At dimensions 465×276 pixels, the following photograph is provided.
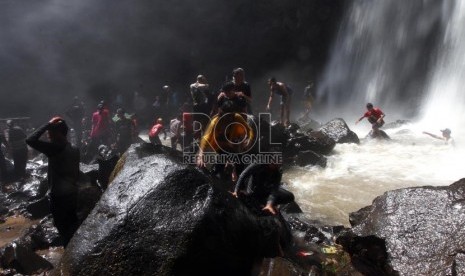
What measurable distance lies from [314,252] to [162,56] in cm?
2035

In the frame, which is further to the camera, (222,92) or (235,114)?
(222,92)

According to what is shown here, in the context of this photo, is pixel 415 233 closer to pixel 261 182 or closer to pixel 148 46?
pixel 261 182

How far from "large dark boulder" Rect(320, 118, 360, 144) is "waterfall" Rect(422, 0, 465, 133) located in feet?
16.1

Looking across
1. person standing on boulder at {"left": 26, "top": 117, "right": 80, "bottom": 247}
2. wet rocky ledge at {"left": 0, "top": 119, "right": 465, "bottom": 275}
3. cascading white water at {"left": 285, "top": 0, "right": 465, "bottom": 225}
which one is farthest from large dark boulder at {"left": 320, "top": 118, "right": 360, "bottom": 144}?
person standing on boulder at {"left": 26, "top": 117, "right": 80, "bottom": 247}

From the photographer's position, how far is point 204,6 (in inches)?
854

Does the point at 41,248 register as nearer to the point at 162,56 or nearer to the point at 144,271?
the point at 144,271

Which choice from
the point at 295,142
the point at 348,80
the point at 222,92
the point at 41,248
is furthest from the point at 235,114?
the point at 348,80

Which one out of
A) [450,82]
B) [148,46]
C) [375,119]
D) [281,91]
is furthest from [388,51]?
[148,46]

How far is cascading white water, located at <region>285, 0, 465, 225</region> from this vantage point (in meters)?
7.89

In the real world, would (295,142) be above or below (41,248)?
above

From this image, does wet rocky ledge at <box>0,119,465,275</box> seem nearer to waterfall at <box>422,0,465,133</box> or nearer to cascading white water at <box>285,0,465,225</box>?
cascading white water at <box>285,0,465,225</box>

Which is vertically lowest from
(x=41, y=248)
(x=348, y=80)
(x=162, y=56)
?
(x=41, y=248)

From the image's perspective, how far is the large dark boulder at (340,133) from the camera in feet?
36.8

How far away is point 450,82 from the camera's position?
15.3 metres
